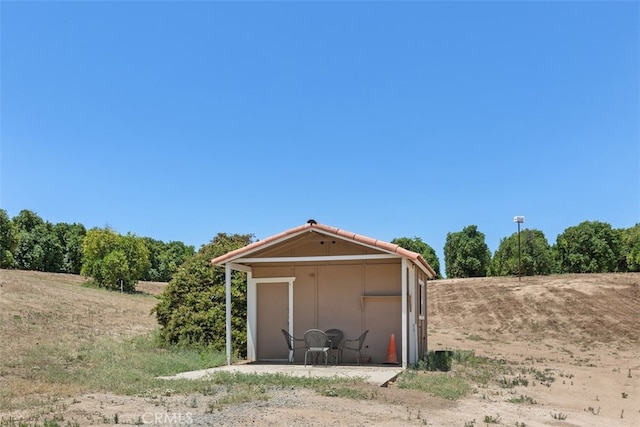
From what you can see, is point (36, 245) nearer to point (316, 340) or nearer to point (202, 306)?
point (202, 306)

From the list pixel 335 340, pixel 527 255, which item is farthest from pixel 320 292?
pixel 527 255

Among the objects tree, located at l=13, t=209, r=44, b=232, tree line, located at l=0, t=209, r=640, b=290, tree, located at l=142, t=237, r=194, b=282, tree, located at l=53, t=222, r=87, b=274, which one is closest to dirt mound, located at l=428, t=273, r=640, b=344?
tree line, located at l=0, t=209, r=640, b=290

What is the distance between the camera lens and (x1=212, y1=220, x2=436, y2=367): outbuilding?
46.2 feet

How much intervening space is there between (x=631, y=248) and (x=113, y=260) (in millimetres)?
39951

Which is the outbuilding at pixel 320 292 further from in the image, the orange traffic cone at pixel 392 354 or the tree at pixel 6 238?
the tree at pixel 6 238

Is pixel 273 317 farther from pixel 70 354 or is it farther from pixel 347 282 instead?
pixel 70 354

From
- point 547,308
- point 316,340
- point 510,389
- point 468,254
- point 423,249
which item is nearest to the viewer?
point 510,389

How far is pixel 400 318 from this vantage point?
46.7 ft

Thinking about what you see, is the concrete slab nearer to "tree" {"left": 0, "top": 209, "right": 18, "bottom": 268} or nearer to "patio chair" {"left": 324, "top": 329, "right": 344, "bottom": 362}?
"patio chair" {"left": 324, "top": 329, "right": 344, "bottom": 362}

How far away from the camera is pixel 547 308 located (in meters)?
30.3

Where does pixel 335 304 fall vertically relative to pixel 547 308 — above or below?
above

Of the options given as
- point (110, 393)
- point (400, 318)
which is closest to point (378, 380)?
point (400, 318)

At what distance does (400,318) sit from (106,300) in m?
17.9

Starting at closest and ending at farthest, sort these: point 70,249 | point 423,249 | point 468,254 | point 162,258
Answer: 1. point 468,254
2. point 70,249
3. point 423,249
4. point 162,258
